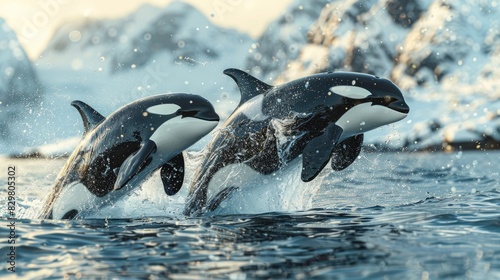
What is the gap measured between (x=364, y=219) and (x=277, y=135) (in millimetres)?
1812

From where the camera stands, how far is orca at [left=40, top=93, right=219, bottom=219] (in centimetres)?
1042

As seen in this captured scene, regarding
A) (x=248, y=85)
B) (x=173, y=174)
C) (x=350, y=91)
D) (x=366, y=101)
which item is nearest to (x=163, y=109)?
(x=173, y=174)

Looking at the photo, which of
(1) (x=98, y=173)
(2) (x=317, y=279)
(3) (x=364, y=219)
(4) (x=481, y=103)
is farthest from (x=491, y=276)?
(4) (x=481, y=103)

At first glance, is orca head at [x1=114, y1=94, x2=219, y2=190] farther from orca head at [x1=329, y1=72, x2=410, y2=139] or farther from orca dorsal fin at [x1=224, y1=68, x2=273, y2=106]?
orca head at [x1=329, y1=72, x2=410, y2=139]

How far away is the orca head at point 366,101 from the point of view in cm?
1072

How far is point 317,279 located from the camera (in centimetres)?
623

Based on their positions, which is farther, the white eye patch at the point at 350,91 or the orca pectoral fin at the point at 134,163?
the white eye patch at the point at 350,91

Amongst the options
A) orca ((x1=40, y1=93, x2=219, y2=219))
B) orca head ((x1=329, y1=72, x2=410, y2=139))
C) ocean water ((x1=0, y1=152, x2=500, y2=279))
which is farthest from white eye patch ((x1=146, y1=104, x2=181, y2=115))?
orca head ((x1=329, y1=72, x2=410, y2=139))

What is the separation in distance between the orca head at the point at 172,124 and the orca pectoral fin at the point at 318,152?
143 centimetres

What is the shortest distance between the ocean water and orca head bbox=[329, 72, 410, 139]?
1.43 metres

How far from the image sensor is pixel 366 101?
35.3 ft

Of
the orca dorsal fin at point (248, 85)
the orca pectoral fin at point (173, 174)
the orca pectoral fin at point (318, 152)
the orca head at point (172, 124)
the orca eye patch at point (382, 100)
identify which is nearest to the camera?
the orca pectoral fin at point (318, 152)

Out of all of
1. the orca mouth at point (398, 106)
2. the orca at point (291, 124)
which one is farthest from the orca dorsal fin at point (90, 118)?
the orca mouth at point (398, 106)

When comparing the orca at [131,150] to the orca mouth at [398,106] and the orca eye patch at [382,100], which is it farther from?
the orca mouth at [398,106]
